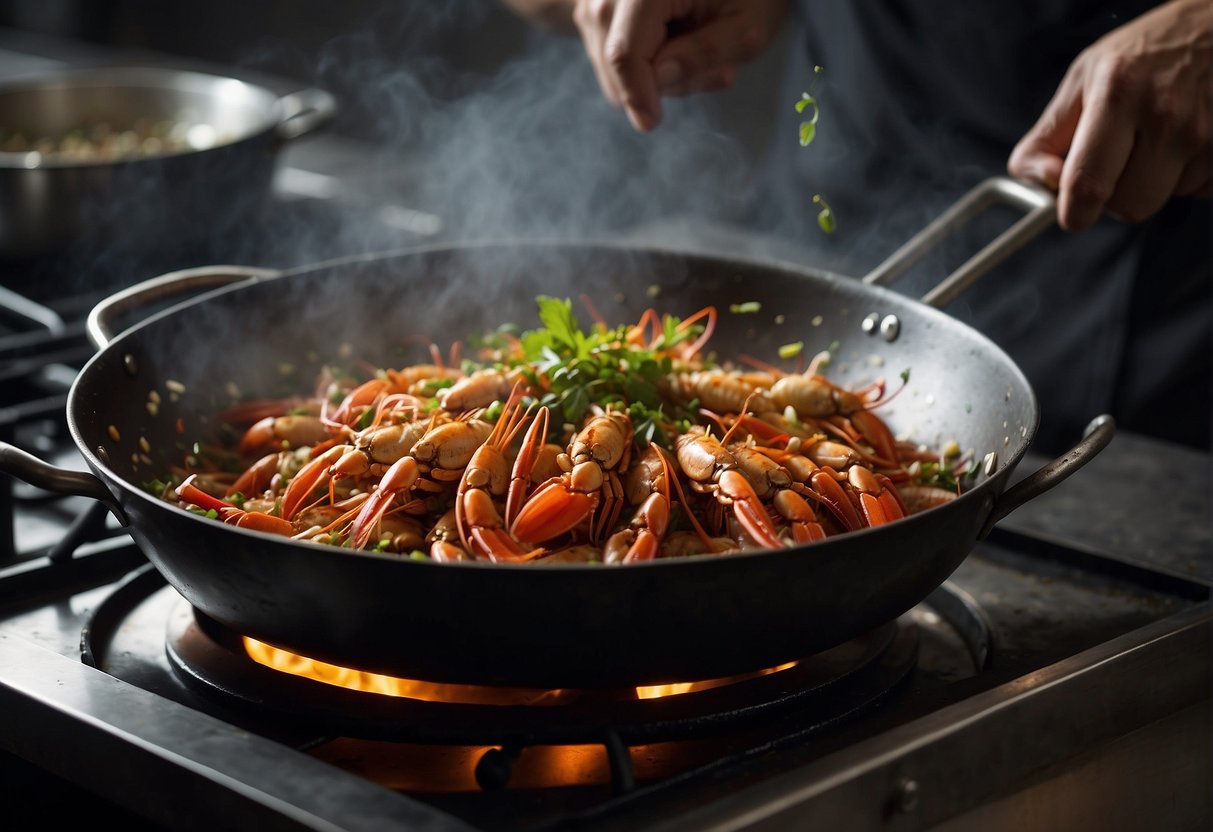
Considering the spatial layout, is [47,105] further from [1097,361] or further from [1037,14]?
[1097,361]

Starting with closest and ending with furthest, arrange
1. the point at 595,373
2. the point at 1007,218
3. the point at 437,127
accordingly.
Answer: the point at 595,373 → the point at 1007,218 → the point at 437,127

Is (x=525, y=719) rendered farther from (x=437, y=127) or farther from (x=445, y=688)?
(x=437, y=127)

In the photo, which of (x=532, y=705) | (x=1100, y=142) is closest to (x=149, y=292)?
(x=532, y=705)

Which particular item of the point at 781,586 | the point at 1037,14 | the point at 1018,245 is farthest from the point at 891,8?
the point at 781,586

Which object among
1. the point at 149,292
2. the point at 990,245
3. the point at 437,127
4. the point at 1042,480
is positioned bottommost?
the point at 437,127

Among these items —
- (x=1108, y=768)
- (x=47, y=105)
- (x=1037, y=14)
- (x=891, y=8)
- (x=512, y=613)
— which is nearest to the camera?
(x=512, y=613)

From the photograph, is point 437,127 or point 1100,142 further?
point 437,127

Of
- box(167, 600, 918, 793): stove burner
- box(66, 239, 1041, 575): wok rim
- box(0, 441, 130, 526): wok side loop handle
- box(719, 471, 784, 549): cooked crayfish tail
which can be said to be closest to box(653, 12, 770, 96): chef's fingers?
box(66, 239, 1041, 575): wok rim

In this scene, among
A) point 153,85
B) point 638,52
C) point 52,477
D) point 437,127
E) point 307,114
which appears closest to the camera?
point 52,477
